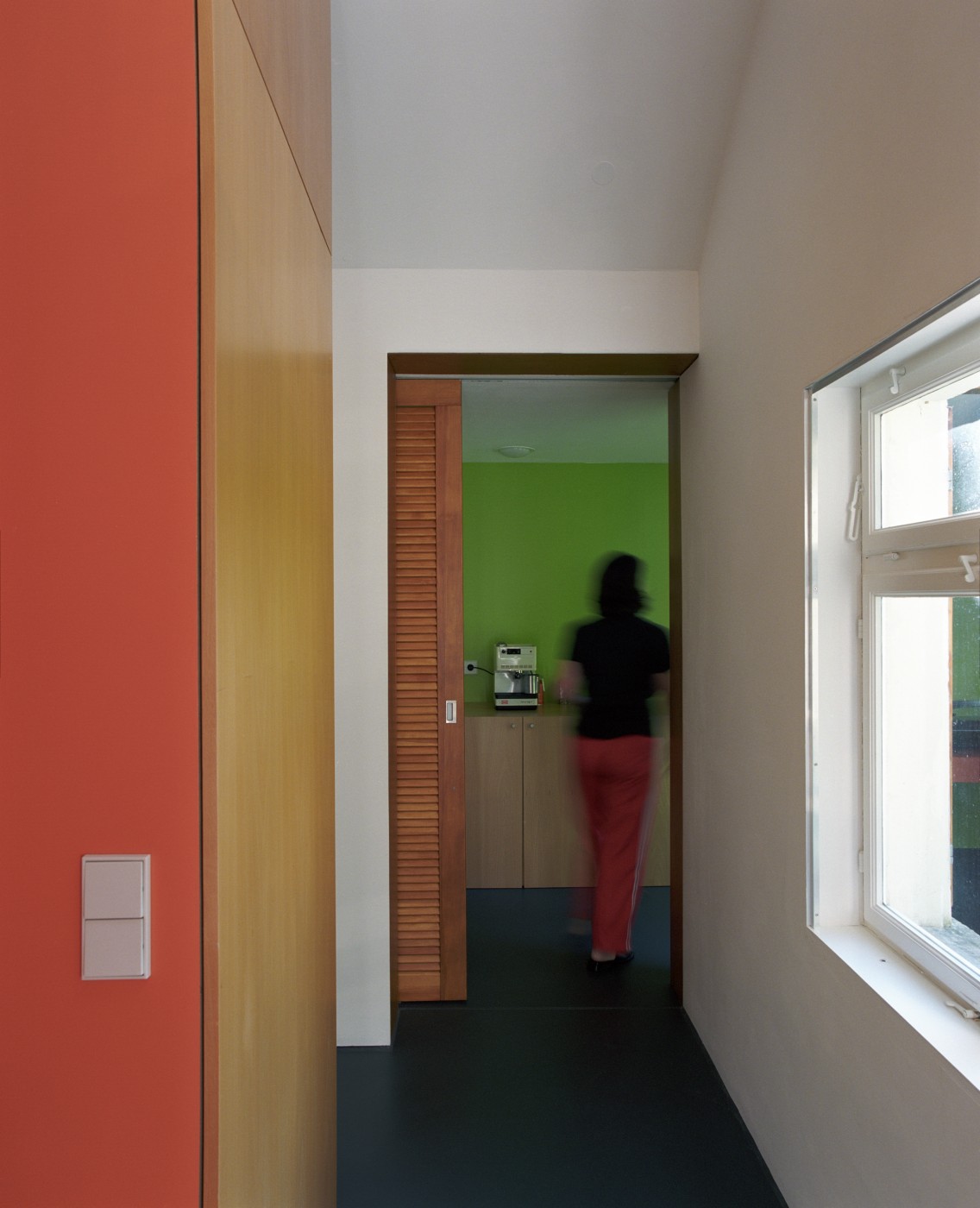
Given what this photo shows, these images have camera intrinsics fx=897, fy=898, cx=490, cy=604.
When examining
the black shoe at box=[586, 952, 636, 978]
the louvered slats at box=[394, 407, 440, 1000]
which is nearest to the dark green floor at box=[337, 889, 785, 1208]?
the black shoe at box=[586, 952, 636, 978]

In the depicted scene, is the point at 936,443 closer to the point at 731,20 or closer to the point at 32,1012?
the point at 731,20

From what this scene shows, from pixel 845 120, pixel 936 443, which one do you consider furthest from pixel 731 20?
pixel 936 443

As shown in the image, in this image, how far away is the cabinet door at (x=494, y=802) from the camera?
451 centimetres

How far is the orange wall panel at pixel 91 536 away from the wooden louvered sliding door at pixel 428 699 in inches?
86.7

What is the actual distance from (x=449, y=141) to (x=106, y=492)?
2.02m

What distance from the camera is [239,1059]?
1.20m

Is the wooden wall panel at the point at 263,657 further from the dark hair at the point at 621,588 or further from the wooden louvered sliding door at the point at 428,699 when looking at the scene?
the dark hair at the point at 621,588

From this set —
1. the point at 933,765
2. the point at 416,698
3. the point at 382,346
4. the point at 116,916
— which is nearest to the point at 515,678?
the point at 416,698

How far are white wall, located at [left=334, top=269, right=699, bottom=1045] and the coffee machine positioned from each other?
1802 millimetres

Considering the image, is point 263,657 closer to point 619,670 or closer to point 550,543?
point 619,670

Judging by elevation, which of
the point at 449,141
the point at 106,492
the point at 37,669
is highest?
the point at 449,141

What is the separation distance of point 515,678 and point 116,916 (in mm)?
3818

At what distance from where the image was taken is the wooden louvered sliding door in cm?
330

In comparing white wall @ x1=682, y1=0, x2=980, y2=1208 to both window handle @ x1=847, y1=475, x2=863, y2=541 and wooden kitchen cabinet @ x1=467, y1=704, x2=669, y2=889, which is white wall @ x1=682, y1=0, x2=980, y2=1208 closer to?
window handle @ x1=847, y1=475, x2=863, y2=541
